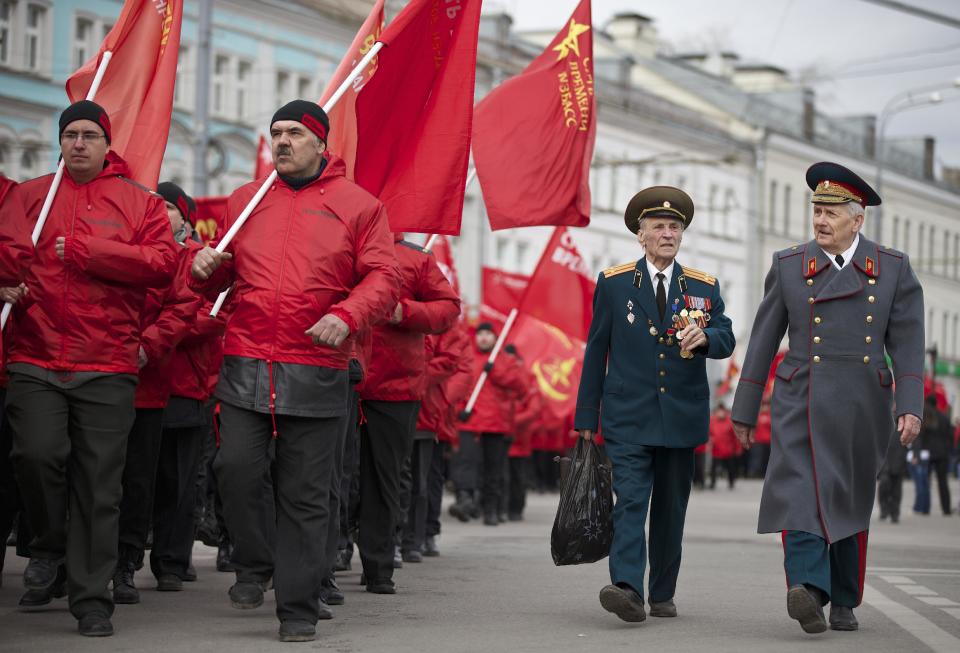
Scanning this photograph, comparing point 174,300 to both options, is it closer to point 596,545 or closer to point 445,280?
point 445,280

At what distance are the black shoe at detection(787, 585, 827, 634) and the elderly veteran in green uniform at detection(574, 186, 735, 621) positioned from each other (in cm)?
94

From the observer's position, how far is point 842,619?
9.07 meters

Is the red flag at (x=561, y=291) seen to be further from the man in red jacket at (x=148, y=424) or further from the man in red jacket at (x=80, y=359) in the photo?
the man in red jacket at (x=80, y=359)

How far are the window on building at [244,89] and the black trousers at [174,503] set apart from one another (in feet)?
113

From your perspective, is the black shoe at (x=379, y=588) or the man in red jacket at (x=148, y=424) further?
the black shoe at (x=379, y=588)

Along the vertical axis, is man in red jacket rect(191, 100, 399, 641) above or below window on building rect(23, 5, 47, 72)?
below

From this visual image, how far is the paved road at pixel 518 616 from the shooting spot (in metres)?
8.18

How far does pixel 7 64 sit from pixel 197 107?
53.2 feet

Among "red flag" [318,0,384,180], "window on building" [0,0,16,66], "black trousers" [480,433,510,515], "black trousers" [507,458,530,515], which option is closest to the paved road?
"red flag" [318,0,384,180]

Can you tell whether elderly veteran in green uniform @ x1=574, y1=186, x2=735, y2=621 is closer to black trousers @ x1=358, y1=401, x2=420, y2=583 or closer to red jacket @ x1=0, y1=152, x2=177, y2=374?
black trousers @ x1=358, y1=401, x2=420, y2=583

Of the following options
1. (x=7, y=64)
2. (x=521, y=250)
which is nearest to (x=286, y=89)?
(x=7, y=64)

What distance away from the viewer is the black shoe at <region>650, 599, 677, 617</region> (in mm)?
9445

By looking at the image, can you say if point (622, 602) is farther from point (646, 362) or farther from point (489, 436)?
point (489, 436)

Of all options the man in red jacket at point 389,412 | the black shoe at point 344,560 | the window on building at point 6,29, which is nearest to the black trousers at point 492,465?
the black shoe at point 344,560
